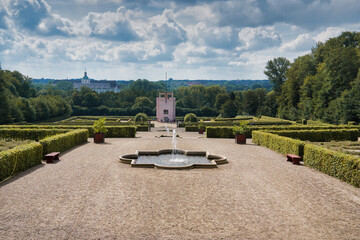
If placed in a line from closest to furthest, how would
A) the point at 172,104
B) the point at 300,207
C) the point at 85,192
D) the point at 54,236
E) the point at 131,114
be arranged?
the point at 54,236
the point at 300,207
the point at 85,192
the point at 172,104
the point at 131,114

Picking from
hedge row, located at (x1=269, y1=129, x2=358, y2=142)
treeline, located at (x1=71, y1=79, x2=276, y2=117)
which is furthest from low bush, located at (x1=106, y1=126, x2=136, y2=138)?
treeline, located at (x1=71, y1=79, x2=276, y2=117)

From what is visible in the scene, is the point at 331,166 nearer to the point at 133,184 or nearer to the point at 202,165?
the point at 202,165

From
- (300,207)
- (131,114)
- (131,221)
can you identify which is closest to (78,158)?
(131,221)

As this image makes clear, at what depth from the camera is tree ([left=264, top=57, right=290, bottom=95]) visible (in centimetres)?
7906

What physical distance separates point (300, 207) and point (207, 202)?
2888mm

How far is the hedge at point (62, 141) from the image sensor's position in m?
16.6

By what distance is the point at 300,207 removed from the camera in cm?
898

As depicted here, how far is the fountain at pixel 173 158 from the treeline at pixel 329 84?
33.2 m

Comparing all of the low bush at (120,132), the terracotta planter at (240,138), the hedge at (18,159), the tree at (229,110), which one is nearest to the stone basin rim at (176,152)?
the hedge at (18,159)

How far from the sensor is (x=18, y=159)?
13.2m

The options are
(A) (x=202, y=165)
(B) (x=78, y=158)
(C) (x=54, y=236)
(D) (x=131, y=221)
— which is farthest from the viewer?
(B) (x=78, y=158)

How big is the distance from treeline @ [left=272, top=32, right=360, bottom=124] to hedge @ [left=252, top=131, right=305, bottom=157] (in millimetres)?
25572

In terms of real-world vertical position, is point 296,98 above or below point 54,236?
above

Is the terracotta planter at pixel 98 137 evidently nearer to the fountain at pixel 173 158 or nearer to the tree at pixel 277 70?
the fountain at pixel 173 158
